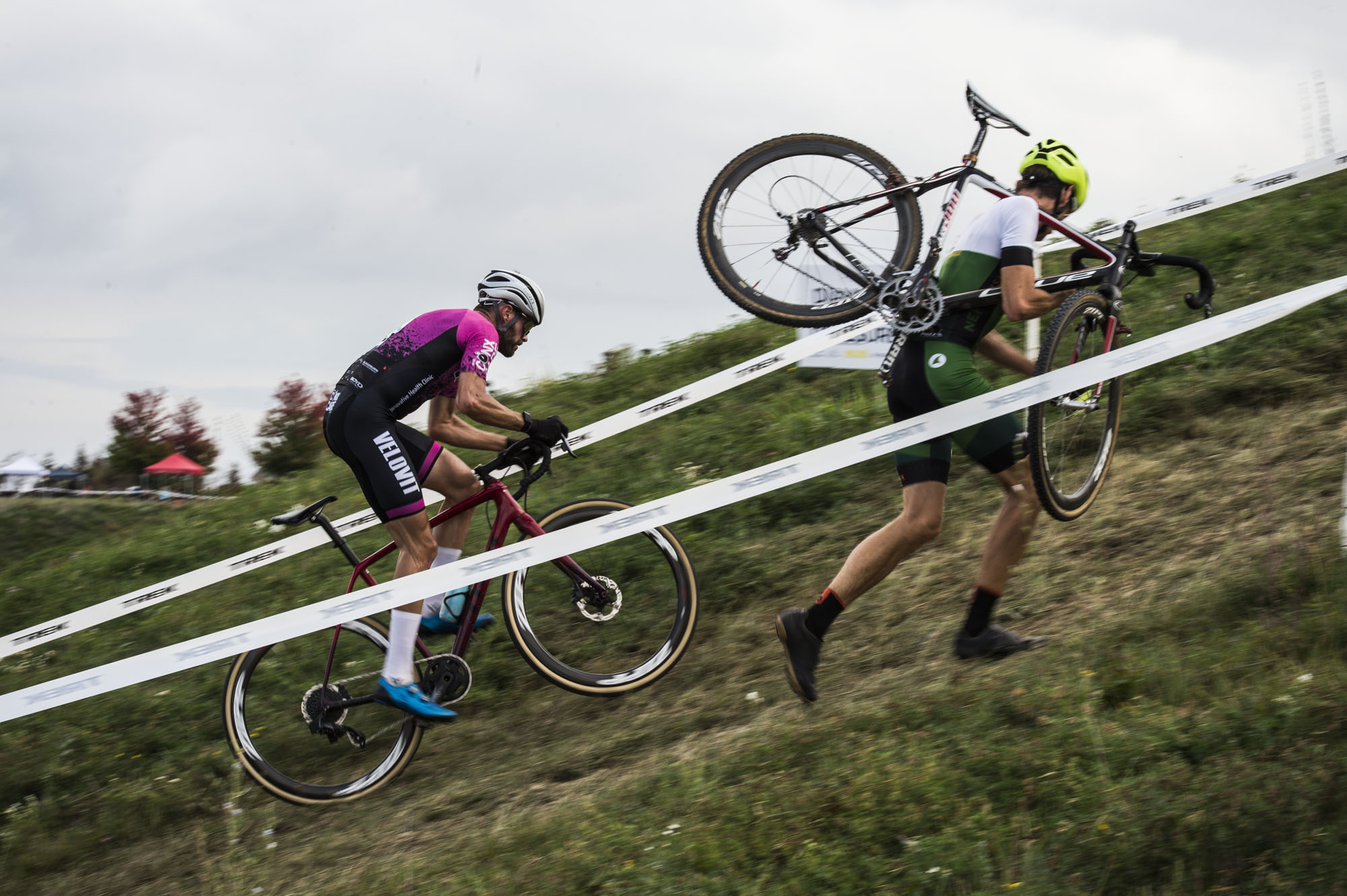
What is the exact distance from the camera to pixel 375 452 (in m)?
4.51

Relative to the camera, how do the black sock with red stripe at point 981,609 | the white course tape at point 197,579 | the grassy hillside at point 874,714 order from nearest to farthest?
1. the grassy hillside at point 874,714
2. the black sock with red stripe at point 981,609
3. the white course tape at point 197,579

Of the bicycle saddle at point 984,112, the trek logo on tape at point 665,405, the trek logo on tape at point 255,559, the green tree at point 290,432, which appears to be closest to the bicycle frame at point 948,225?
the bicycle saddle at point 984,112

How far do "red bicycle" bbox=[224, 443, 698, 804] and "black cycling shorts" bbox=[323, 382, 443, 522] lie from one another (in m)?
0.24

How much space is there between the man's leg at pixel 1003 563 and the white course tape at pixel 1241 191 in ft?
9.28

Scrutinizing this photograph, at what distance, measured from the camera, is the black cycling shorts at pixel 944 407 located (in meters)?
4.12

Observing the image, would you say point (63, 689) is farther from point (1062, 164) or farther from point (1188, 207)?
point (1188, 207)

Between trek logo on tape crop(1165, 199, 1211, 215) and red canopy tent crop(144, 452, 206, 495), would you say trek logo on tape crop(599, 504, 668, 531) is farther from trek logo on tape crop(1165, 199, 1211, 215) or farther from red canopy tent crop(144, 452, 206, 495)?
red canopy tent crop(144, 452, 206, 495)

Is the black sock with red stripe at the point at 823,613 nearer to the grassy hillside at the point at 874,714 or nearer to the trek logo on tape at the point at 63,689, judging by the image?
the grassy hillside at the point at 874,714

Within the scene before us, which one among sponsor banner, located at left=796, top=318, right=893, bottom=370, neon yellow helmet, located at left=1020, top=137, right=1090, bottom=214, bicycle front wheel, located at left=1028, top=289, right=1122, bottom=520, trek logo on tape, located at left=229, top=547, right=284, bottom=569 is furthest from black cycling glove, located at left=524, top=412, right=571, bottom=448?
sponsor banner, located at left=796, top=318, right=893, bottom=370

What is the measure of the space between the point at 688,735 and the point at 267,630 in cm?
180

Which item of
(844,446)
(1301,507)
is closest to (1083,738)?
(844,446)

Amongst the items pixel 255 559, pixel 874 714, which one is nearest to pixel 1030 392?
pixel 874 714

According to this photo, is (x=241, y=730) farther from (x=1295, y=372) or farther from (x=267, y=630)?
(x=1295, y=372)

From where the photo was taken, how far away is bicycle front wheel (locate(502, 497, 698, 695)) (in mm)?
4723
